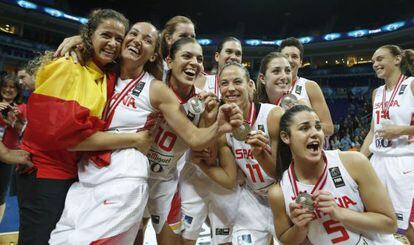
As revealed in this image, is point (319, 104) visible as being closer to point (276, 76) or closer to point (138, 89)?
point (276, 76)

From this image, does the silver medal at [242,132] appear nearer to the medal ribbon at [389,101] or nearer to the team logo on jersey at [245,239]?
the team logo on jersey at [245,239]

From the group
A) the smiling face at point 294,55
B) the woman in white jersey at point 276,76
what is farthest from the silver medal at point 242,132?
the smiling face at point 294,55

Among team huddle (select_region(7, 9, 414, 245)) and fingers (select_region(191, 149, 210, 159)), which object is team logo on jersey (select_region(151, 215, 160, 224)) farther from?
fingers (select_region(191, 149, 210, 159))

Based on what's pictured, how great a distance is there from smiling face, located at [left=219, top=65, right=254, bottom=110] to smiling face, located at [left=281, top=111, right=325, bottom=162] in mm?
567

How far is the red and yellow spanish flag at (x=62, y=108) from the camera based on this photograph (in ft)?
7.13

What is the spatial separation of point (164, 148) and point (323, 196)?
1.31m

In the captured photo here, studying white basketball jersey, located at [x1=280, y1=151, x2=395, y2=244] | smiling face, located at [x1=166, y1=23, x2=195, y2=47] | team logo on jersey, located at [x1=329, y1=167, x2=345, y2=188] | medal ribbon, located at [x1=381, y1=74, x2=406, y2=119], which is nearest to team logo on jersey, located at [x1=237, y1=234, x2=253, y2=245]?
white basketball jersey, located at [x1=280, y1=151, x2=395, y2=244]

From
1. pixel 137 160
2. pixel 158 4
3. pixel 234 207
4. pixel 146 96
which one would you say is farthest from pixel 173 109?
pixel 158 4

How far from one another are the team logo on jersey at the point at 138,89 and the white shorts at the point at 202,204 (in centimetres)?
100

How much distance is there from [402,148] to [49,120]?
364 cm

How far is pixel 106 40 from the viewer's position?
99.4 inches

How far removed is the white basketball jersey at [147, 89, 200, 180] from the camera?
9.31 feet

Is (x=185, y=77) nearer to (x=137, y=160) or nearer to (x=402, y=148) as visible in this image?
(x=137, y=160)

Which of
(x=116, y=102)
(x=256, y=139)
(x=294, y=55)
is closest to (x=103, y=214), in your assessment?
(x=116, y=102)
